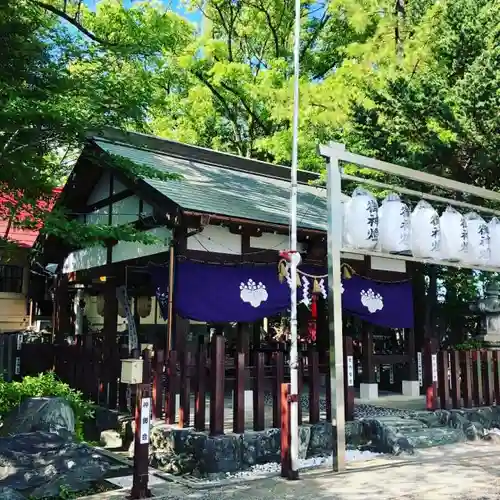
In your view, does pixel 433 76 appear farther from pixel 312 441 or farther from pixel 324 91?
pixel 312 441

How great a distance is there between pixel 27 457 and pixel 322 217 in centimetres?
941

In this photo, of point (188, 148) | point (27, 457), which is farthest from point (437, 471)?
point (188, 148)

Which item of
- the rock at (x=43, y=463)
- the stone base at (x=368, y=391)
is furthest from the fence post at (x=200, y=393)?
the stone base at (x=368, y=391)

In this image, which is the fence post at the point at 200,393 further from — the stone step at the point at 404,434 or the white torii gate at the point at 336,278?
the stone step at the point at 404,434

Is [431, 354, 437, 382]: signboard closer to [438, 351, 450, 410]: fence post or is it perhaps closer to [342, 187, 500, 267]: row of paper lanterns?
[438, 351, 450, 410]: fence post

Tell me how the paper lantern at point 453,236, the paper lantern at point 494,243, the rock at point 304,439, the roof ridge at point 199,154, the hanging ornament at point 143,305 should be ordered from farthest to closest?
the hanging ornament at point 143,305 → the roof ridge at point 199,154 → the paper lantern at point 494,243 → the paper lantern at point 453,236 → the rock at point 304,439

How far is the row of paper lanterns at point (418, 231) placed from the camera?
26.4 ft

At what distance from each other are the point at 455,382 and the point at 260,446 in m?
4.63

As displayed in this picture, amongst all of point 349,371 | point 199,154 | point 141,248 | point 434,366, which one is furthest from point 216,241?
point 199,154

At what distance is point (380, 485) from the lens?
6598 mm

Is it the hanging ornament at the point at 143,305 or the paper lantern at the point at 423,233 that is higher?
the paper lantern at the point at 423,233

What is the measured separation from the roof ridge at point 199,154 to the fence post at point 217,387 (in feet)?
23.2

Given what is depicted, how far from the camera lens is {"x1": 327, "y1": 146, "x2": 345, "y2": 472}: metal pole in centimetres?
740

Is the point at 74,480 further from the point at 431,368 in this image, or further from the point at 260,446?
the point at 431,368
